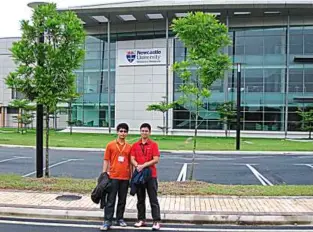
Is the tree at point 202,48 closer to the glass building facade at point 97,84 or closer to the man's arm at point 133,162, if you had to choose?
the man's arm at point 133,162

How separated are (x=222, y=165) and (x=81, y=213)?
9.82 meters

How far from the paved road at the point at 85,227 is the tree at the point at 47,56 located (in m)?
4.08

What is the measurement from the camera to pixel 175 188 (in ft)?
33.0

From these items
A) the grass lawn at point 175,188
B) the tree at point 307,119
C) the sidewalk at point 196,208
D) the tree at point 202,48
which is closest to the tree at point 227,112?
the tree at point 307,119

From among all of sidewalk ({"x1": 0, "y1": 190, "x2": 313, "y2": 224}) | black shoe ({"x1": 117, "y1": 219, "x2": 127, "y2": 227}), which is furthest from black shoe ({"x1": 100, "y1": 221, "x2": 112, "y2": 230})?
sidewalk ({"x1": 0, "y1": 190, "x2": 313, "y2": 224})

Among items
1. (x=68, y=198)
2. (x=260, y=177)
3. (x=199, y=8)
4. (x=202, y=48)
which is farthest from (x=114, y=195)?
(x=199, y=8)

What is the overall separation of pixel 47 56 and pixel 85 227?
5190 mm

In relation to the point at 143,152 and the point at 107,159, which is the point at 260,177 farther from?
the point at 107,159

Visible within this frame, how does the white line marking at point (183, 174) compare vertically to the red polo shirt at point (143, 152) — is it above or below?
below

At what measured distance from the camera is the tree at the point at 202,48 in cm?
1080

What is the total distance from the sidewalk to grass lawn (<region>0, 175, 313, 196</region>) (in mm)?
415

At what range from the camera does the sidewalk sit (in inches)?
294

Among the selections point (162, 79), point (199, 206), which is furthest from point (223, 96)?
point (199, 206)

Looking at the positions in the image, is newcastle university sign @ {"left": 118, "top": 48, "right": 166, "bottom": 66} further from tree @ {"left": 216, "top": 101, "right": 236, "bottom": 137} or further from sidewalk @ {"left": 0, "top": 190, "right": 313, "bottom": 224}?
sidewalk @ {"left": 0, "top": 190, "right": 313, "bottom": 224}
